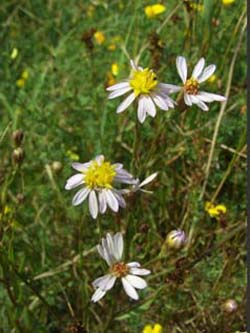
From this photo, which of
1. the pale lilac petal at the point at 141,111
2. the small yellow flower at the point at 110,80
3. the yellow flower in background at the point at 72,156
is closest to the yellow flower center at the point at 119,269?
the pale lilac petal at the point at 141,111

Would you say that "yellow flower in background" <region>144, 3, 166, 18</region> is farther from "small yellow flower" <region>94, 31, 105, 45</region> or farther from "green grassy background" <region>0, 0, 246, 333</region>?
"small yellow flower" <region>94, 31, 105, 45</region>

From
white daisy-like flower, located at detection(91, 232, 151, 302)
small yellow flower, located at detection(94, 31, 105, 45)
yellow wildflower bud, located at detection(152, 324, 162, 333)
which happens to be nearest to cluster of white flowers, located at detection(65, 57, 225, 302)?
white daisy-like flower, located at detection(91, 232, 151, 302)

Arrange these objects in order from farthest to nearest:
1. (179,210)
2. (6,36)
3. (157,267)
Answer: (6,36)
(179,210)
(157,267)

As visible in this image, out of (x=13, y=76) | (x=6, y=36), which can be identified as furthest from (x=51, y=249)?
(x=6, y=36)

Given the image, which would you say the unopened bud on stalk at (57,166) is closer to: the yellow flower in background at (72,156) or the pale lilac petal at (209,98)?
the yellow flower in background at (72,156)

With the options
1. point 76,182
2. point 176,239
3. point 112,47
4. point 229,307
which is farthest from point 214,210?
point 112,47

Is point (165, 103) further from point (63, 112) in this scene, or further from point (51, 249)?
point (63, 112)
